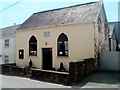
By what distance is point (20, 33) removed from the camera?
18.2 metres

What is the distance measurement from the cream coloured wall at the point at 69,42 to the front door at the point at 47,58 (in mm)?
507

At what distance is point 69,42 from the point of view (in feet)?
45.4

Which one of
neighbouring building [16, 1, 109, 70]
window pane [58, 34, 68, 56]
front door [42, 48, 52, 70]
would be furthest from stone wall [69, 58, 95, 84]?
front door [42, 48, 52, 70]

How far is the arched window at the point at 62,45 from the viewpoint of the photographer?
1421 cm

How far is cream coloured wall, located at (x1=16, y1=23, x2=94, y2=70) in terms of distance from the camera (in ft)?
42.1

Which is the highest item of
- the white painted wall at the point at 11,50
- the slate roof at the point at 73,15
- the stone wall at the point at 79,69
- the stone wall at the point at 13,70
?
the slate roof at the point at 73,15

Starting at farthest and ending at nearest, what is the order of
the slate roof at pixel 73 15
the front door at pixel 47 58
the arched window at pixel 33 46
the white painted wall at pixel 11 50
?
1. the white painted wall at pixel 11 50
2. the arched window at pixel 33 46
3. the front door at pixel 47 58
4. the slate roof at pixel 73 15

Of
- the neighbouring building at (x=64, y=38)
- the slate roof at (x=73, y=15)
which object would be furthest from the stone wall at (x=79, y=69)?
the slate roof at (x=73, y=15)

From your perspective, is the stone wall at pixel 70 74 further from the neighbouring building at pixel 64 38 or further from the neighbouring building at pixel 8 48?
the neighbouring building at pixel 8 48

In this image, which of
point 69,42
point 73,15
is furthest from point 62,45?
point 73,15

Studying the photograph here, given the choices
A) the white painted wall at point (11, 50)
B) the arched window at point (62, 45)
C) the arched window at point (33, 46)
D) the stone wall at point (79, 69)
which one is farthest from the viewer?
the white painted wall at point (11, 50)

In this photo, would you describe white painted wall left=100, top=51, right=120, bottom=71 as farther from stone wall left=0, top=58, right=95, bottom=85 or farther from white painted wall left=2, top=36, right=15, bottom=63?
white painted wall left=2, top=36, right=15, bottom=63

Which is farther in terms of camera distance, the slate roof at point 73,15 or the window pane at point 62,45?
the window pane at point 62,45

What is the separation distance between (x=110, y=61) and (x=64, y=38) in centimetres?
547
